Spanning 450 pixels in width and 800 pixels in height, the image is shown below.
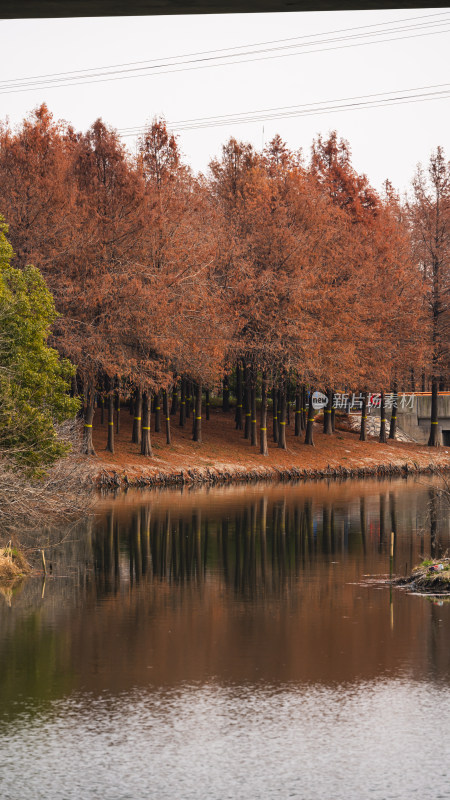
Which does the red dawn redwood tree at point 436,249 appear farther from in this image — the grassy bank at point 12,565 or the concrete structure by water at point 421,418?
the grassy bank at point 12,565

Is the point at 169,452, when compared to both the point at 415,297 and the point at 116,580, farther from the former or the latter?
the point at 116,580

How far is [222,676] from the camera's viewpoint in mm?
13844

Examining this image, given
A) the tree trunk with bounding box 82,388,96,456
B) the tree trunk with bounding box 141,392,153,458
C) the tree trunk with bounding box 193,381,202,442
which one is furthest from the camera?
the tree trunk with bounding box 193,381,202,442

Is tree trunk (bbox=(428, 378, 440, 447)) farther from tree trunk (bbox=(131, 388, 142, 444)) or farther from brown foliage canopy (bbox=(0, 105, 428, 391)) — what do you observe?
tree trunk (bbox=(131, 388, 142, 444))

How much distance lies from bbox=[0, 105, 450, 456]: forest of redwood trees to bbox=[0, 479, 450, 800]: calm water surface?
21.5 m

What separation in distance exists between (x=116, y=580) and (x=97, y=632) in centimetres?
577

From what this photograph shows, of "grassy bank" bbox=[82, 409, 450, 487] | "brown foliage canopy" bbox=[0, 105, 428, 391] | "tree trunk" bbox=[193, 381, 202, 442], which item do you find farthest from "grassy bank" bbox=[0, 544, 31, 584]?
"tree trunk" bbox=[193, 381, 202, 442]

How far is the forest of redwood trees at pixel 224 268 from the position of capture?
47.1m

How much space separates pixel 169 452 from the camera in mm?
55469

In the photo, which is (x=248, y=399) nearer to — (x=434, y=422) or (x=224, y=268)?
(x=224, y=268)

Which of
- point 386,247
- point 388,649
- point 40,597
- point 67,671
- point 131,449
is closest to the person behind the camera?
point 67,671

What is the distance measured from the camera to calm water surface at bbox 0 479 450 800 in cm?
988

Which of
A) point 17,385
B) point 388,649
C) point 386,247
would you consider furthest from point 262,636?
point 386,247

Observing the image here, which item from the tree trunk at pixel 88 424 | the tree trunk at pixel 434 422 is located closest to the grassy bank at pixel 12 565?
the tree trunk at pixel 88 424
